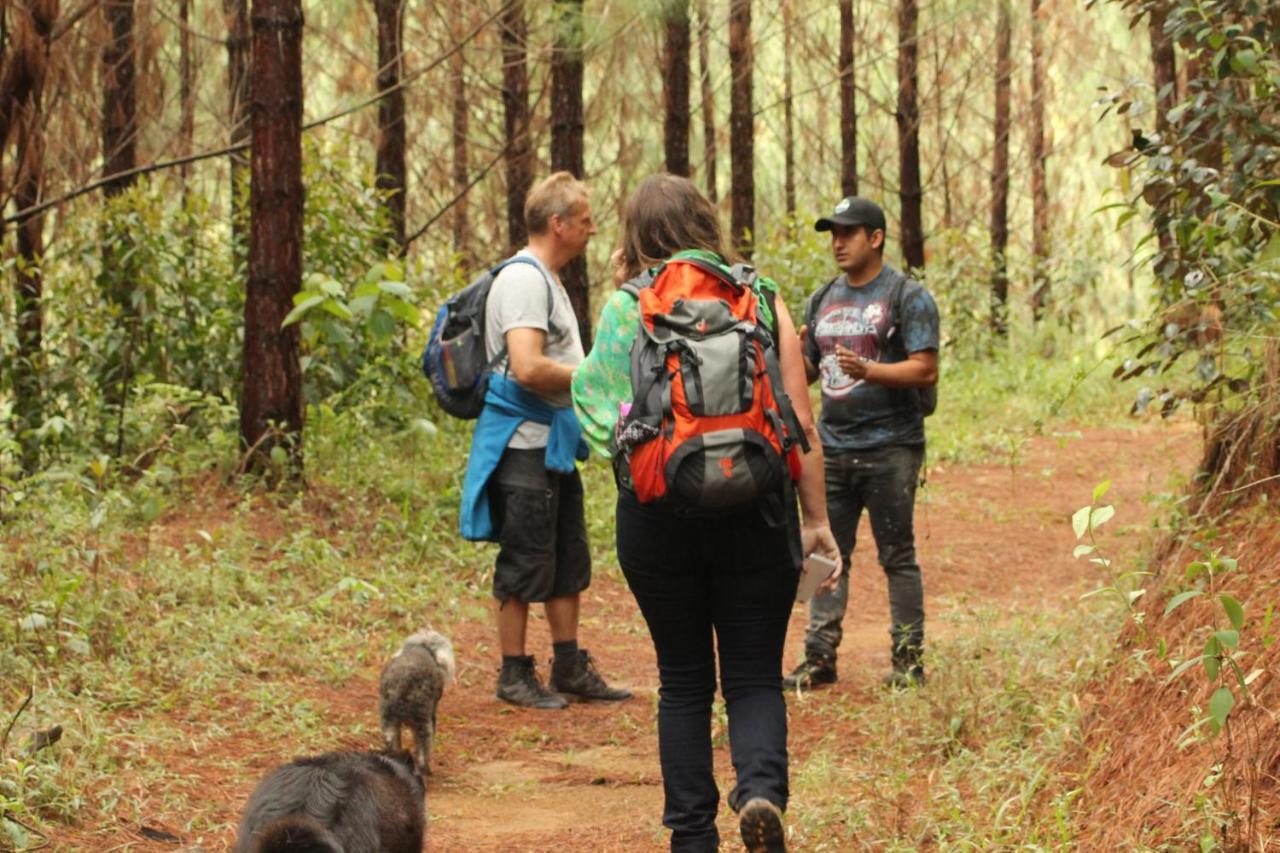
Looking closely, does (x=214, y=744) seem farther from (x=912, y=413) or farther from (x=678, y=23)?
(x=678, y=23)

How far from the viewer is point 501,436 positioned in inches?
242

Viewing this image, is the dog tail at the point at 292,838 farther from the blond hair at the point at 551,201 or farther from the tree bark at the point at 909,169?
the tree bark at the point at 909,169

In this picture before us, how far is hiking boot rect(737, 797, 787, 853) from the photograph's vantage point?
11.6 ft

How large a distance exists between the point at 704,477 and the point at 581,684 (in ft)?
10.6

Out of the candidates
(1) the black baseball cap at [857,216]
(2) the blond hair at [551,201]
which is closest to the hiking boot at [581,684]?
(2) the blond hair at [551,201]

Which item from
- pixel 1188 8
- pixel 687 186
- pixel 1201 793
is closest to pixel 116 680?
pixel 687 186

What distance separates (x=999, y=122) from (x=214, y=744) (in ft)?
68.8

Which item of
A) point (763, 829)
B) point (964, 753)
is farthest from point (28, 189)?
point (763, 829)

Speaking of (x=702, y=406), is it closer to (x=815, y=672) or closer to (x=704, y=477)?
(x=704, y=477)

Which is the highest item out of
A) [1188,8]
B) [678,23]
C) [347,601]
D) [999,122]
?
[999,122]

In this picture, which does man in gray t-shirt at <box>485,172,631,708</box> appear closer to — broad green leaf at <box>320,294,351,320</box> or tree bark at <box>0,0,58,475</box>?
broad green leaf at <box>320,294,351,320</box>

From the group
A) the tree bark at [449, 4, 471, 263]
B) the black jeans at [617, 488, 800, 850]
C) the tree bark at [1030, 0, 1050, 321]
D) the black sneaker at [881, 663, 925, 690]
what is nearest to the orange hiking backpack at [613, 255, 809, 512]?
the black jeans at [617, 488, 800, 850]

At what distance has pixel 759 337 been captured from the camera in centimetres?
369

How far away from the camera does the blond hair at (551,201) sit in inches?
240
